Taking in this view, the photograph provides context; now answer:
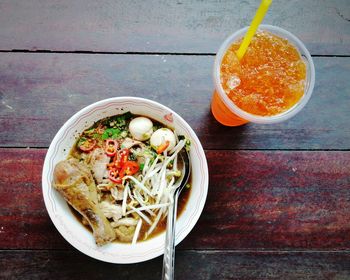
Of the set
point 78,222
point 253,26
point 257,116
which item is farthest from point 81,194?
point 253,26

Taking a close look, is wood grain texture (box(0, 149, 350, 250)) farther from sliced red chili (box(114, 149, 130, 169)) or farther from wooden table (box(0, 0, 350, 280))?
sliced red chili (box(114, 149, 130, 169))

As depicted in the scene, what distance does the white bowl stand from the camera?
138cm

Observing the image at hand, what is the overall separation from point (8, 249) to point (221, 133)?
97cm

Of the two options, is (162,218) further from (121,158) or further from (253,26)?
(253,26)

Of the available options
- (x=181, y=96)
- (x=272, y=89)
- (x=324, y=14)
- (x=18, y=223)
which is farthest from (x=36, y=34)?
(x=324, y=14)

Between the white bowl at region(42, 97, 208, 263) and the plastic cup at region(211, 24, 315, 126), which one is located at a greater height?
the plastic cup at region(211, 24, 315, 126)

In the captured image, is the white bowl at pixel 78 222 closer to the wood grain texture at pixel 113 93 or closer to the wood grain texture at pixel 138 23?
the wood grain texture at pixel 113 93

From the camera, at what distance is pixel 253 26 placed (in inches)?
47.8

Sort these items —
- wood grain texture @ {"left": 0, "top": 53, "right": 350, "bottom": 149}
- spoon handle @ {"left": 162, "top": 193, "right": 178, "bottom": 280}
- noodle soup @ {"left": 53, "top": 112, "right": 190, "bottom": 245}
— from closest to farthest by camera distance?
spoon handle @ {"left": 162, "top": 193, "right": 178, "bottom": 280}, noodle soup @ {"left": 53, "top": 112, "right": 190, "bottom": 245}, wood grain texture @ {"left": 0, "top": 53, "right": 350, "bottom": 149}

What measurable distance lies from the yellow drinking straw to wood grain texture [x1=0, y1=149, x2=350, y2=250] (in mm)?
452

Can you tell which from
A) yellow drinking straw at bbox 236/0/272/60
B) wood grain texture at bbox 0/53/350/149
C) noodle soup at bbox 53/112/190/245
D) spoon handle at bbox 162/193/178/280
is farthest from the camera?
wood grain texture at bbox 0/53/350/149

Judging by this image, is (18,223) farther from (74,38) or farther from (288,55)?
(288,55)

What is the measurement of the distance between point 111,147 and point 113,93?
0.79ft

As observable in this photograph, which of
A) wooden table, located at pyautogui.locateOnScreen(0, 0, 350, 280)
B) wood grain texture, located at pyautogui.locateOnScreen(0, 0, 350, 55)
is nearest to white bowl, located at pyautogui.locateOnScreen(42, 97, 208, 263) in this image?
wooden table, located at pyautogui.locateOnScreen(0, 0, 350, 280)
